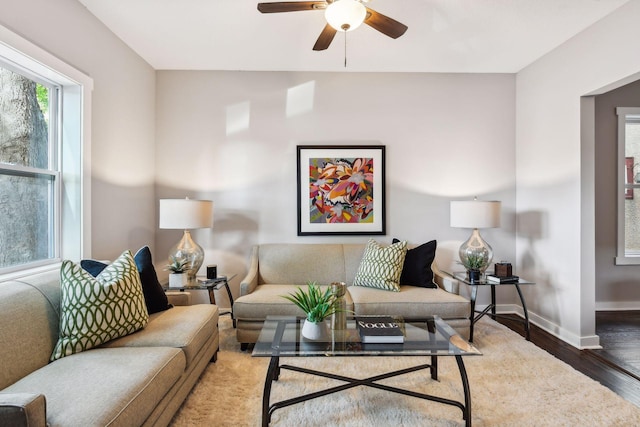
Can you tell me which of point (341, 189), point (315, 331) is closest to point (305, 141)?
point (341, 189)

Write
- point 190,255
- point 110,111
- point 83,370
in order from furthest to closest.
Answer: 1. point 190,255
2. point 110,111
3. point 83,370

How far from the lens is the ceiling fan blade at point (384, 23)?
6.68 ft

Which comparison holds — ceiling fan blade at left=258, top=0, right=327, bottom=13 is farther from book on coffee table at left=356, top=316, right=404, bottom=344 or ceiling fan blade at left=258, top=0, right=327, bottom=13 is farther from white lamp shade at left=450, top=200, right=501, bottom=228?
white lamp shade at left=450, top=200, right=501, bottom=228

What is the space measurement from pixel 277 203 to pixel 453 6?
2364 millimetres

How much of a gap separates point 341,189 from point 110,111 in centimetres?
226

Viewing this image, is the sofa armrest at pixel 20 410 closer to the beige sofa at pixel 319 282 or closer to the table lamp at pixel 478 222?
the beige sofa at pixel 319 282

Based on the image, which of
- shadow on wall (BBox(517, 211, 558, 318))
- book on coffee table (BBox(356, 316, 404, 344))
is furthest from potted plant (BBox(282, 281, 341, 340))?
shadow on wall (BBox(517, 211, 558, 318))

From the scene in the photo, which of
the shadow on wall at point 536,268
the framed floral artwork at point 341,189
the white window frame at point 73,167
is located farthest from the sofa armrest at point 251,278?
the shadow on wall at point 536,268

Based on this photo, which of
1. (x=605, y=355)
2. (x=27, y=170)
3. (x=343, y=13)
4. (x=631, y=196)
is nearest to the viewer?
(x=343, y=13)

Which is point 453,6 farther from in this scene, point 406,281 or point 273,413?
point 273,413

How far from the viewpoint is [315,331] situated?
1902mm

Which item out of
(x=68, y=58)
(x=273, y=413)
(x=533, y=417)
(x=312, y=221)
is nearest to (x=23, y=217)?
(x=68, y=58)

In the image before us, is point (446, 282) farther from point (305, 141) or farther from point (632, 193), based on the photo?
point (632, 193)

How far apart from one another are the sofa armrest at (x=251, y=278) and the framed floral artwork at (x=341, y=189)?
560 mm
